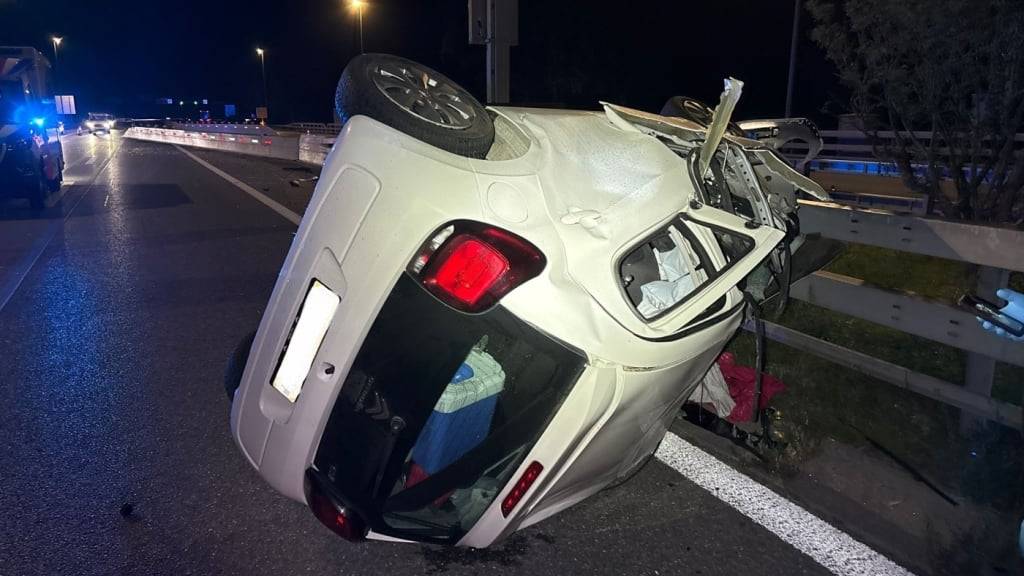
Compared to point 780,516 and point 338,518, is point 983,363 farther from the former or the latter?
point 338,518

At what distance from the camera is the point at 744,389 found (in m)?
3.86

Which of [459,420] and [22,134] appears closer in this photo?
[459,420]

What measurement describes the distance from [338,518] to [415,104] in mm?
1357

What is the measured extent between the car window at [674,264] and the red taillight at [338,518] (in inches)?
44.0

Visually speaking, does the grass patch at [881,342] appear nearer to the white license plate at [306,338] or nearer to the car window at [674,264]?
the car window at [674,264]

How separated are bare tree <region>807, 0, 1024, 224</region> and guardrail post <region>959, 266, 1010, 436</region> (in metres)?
Result: 6.76

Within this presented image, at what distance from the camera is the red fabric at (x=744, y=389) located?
12.4 ft

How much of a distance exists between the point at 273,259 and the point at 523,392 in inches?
259

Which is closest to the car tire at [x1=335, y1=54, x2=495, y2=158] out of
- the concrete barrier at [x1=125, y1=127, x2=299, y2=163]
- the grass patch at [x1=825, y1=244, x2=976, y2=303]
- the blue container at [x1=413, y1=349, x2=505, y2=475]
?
the blue container at [x1=413, y1=349, x2=505, y2=475]

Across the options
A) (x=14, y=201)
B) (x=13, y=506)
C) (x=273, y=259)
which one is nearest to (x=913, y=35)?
(x=273, y=259)

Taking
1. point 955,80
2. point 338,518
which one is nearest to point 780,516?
point 338,518

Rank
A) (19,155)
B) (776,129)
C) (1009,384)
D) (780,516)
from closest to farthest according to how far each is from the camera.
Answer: (780,516)
(776,129)
(1009,384)
(19,155)

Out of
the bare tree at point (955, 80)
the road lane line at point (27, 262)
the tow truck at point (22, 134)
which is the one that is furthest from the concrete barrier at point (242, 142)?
the bare tree at point (955, 80)

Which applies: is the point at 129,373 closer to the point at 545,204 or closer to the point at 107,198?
the point at 545,204
